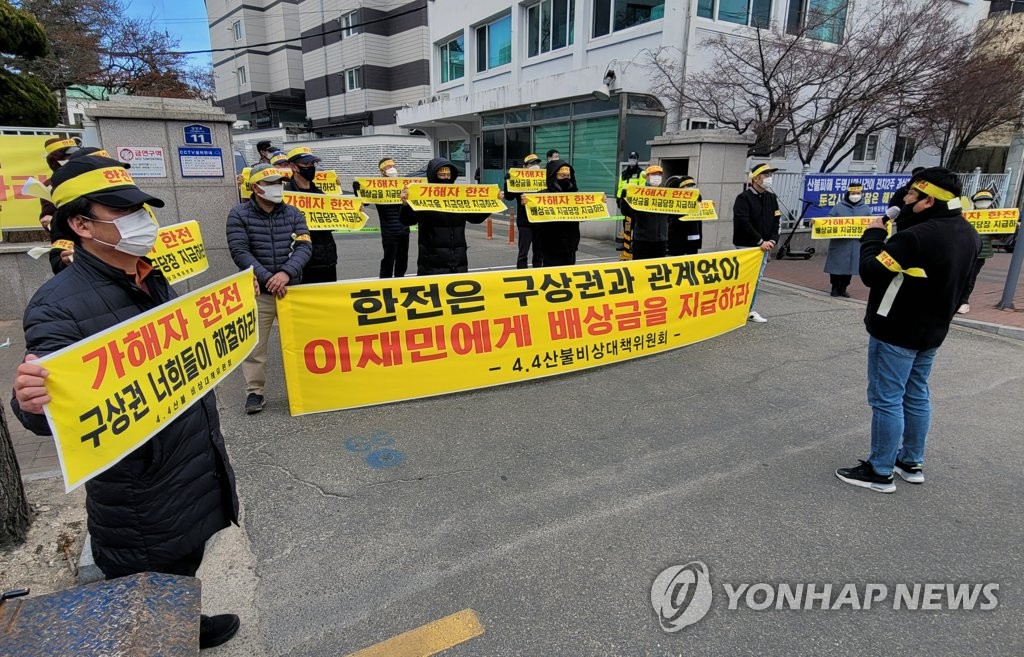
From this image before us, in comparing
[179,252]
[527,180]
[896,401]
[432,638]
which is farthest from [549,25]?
[432,638]

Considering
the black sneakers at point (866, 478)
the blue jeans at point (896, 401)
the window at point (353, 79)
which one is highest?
the window at point (353, 79)

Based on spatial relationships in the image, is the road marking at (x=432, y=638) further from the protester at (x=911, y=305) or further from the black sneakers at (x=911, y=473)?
the black sneakers at (x=911, y=473)

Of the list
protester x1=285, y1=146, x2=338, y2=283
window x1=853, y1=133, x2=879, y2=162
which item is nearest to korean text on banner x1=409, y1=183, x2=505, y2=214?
protester x1=285, y1=146, x2=338, y2=283

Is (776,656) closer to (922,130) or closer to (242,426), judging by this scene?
(242,426)

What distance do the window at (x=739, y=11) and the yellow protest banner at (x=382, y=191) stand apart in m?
11.2

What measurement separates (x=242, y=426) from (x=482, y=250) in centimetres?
978

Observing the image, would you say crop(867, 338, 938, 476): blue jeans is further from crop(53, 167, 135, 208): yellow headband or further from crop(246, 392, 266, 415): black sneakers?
crop(246, 392, 266, 415): black sneakers

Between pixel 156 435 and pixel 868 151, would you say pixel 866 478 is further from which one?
pixel 868 151

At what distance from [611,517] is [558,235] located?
5.49 metres

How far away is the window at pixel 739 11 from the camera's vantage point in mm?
15375

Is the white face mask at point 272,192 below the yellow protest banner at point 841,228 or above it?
above

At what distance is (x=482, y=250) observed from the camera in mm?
13938

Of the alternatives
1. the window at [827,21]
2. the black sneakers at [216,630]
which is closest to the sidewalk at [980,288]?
the window at [827,21]

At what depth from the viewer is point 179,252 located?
5.52 metres
